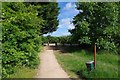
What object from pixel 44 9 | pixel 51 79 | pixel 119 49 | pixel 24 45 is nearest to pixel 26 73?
pixel 51 79

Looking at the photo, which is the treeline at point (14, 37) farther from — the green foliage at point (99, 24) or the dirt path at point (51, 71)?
the green foliage at point (99, 24)

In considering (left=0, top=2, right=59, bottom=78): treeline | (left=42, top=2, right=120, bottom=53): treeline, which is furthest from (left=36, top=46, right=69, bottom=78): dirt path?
(left=42, top=2, right=120, bottom=53): treeline

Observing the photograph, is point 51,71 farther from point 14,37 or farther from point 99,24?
point 99,24

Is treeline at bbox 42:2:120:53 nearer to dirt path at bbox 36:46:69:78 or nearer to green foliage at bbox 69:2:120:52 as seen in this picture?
green foliage at bbox 69:2:120:52

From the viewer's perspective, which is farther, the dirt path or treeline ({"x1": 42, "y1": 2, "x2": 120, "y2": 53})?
treeline ({"x1": 42, "y1": 2, "x2": 120, "y2": 53})

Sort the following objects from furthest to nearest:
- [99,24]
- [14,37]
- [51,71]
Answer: [99,24]
[51,71]
[14,37]

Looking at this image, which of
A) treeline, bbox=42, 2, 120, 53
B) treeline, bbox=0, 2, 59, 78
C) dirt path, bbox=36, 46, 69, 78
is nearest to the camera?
treeline, bbox=0, 2, 59, 78

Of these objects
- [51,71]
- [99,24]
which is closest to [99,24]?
[99,24]

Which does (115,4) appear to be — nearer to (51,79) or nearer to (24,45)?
(51,79)

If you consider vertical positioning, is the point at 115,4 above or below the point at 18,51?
above

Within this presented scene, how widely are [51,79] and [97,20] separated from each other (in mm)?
19015

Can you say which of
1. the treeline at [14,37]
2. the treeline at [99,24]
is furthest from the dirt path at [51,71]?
the treeline at [99,24]

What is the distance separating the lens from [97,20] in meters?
31.7

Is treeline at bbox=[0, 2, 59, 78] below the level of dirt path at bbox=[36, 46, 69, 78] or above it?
above
